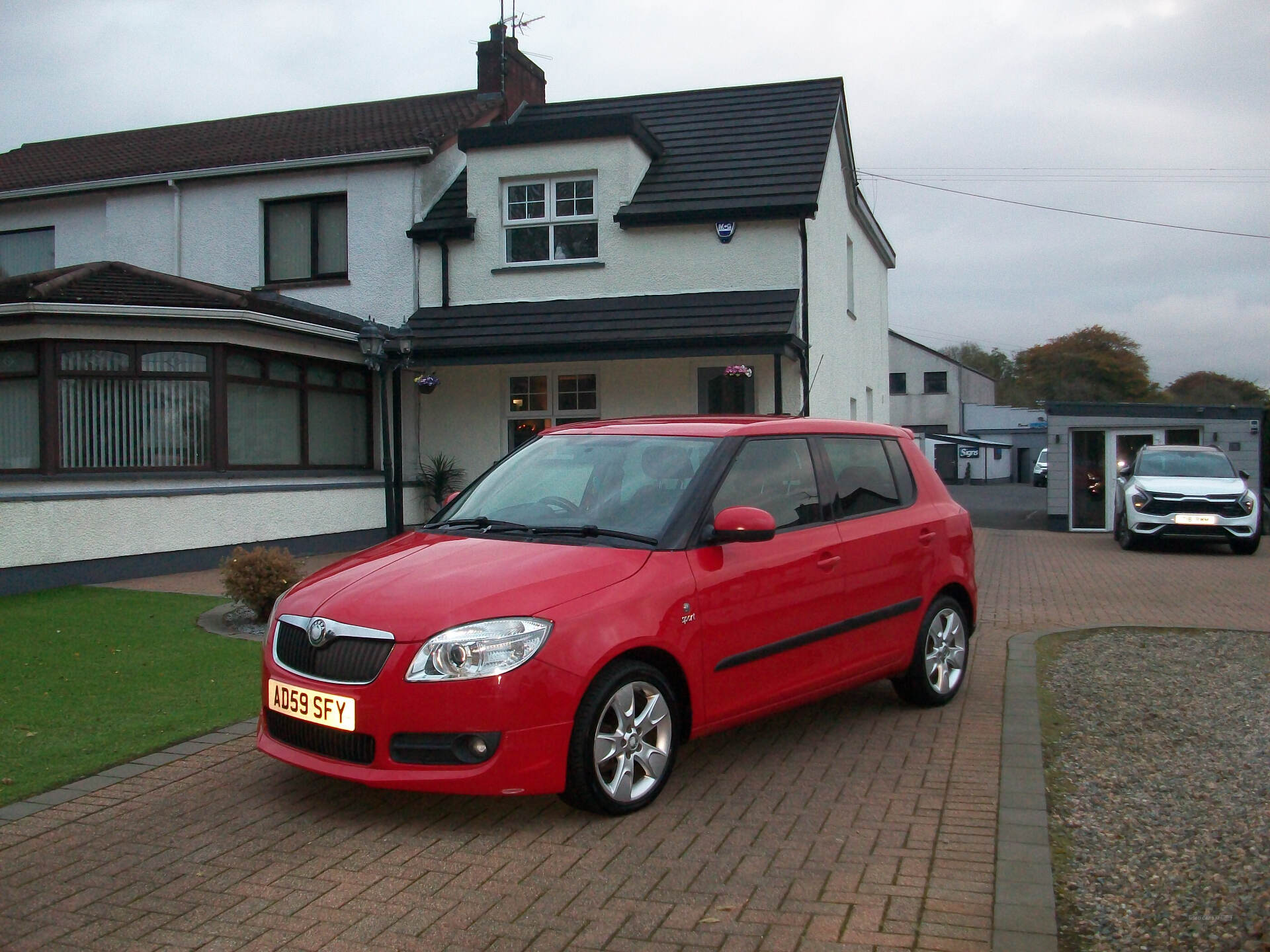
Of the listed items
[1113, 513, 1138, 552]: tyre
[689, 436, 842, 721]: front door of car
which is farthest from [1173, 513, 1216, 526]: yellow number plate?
[689, 436, 842, 721]: front door of car

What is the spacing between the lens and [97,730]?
618 centimetres

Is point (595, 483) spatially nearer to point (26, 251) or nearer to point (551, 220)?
point (551, 220)

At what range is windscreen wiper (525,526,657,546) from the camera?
5246mm

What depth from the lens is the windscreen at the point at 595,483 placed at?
18.1 ft

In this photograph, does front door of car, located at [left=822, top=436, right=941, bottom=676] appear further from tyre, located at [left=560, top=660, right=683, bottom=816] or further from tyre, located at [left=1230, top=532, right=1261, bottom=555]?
tyre, located at [left=1230, top=532, right=1261, bottom=555]

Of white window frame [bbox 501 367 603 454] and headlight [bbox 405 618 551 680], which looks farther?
white window frame [bbox 501 367 603 454]

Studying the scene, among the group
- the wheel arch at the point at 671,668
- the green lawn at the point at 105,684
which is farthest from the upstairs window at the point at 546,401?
the wheel arch at the point at 671,668

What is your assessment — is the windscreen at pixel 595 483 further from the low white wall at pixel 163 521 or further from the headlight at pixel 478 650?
the low white wall at pixel 163 521

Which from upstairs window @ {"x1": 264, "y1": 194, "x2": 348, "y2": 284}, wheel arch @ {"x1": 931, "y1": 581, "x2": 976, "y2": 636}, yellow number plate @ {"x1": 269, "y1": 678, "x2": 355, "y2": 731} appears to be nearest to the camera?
yellow number plate @ {"x1": 269, "y1": 678, "x2": 355, "y2": 731}

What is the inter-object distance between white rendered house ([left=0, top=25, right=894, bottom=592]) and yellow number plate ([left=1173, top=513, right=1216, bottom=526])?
580cm

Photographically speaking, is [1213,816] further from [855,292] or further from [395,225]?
[855,292]

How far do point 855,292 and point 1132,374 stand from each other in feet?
236

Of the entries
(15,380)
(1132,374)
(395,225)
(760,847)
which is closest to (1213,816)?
(760,847)

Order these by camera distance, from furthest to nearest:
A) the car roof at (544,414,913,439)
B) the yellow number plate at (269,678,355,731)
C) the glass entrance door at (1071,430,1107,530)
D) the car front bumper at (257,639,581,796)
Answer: the glass entrance door at (1071,430,1107,530) → the car roof at (544,414,913,439) → the yellow number plate at (269,678,355,731) → the car front bumper at (257,639,581,796)
